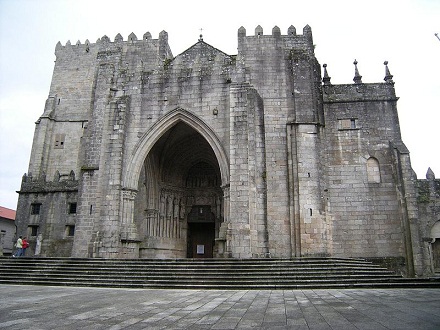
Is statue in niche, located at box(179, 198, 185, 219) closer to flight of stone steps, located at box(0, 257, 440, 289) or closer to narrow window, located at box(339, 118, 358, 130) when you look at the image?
flight of stone steps, located at box(0, 257, 440, 289)

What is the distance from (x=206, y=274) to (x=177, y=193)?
9634 millimetres

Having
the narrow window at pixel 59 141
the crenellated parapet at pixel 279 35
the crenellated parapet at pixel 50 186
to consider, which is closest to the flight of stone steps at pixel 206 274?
the crenellated parapet at pixel 50 186

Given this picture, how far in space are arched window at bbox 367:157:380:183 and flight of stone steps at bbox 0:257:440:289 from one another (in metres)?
4.84

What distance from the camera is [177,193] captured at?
2170cm

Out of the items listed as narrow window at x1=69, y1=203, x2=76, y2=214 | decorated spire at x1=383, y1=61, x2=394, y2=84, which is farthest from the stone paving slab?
Answer: narrow window at x1=69, y1=203, x2=76, y2=214

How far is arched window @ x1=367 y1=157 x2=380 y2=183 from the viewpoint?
17.8 meters

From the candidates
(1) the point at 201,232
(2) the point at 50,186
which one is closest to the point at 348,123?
(1) the point at 201,232

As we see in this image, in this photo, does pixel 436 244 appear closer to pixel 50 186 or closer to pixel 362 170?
pixel 362 170

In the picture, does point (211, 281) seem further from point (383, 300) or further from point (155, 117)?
point (155, 117)

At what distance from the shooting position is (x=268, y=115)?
1803 cm

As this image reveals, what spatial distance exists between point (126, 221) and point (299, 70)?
11.1 meters

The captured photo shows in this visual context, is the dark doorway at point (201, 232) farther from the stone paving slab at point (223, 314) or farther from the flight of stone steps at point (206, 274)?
the stone paving slab at point (223, 314)

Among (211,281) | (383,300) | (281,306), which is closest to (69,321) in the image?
(281,306)

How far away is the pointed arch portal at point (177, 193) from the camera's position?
63.1ft
